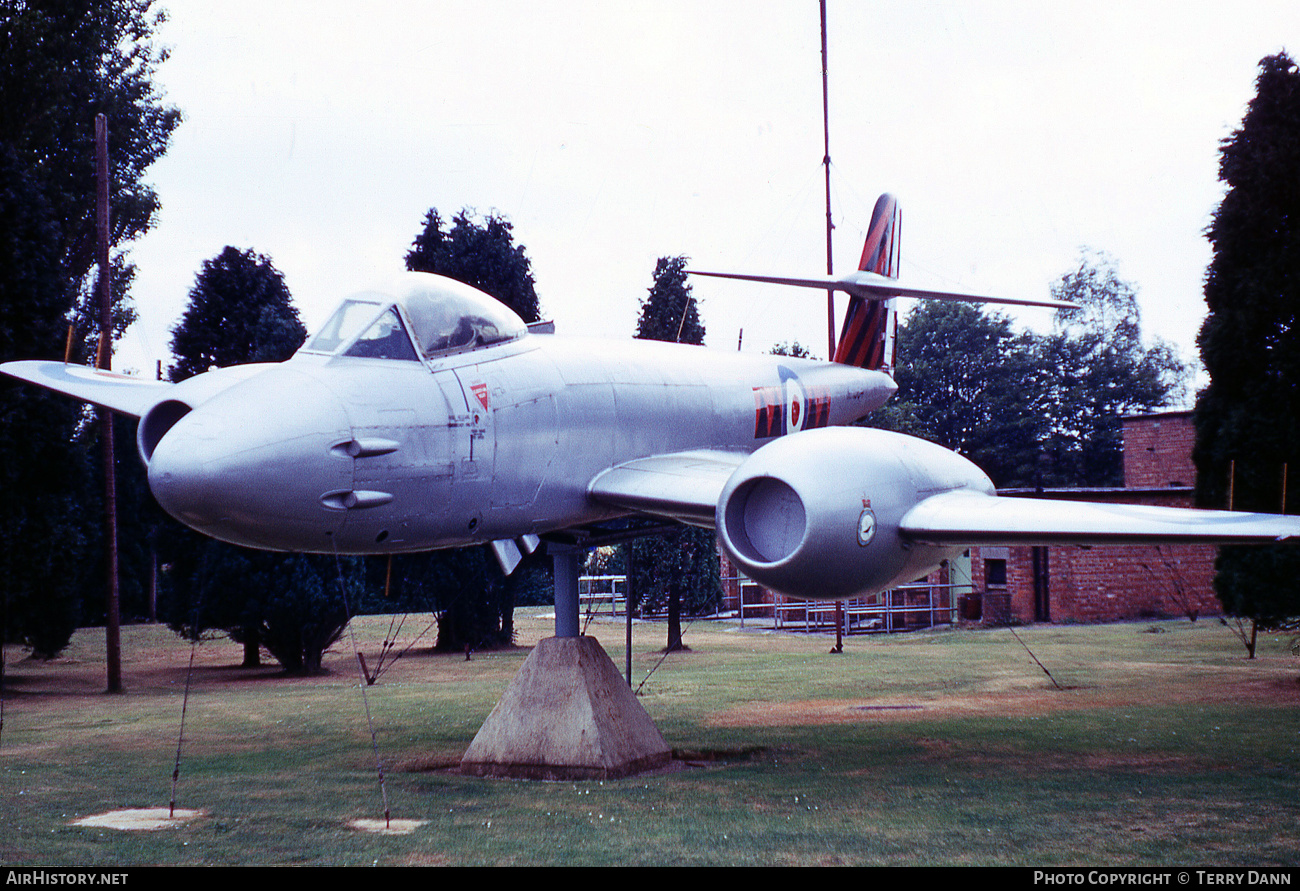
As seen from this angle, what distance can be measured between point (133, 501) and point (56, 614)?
65.9 feet

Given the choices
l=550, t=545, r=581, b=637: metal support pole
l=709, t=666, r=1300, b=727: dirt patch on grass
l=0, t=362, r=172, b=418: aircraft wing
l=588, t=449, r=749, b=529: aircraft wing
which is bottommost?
l=709, t=666, r=1300, b=727: dirt patch on grass

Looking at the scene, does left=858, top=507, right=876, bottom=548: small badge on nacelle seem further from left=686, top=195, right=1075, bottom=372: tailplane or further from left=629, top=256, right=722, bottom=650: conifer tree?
left=629, top=256, right=722, bottom=650: conifer tree

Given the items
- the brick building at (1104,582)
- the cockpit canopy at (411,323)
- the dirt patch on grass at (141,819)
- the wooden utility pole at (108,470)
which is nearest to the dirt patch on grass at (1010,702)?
the cockpit canopy at (411,323)

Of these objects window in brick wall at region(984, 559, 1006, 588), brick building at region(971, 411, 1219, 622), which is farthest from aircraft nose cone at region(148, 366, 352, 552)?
window in brick wall at region(984, 559, 1006, 588)

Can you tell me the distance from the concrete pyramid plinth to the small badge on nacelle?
10.4 feet

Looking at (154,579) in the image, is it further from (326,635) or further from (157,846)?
(157,846)

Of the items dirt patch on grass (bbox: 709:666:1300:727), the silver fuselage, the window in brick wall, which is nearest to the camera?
the silver fuselage

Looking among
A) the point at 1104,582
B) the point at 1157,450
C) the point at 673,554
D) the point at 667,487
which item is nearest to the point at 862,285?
the point at 667,487

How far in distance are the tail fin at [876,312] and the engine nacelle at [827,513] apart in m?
5.26

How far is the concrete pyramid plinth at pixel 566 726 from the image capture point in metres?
9.67

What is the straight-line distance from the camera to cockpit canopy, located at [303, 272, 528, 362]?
27.8ft

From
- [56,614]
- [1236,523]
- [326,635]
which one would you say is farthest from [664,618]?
[1236,523]

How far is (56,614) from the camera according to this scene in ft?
73.2

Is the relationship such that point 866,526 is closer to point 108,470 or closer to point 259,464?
point 259,464
